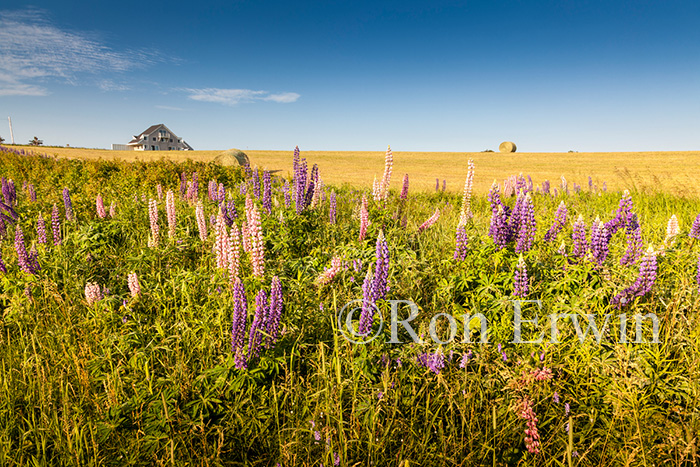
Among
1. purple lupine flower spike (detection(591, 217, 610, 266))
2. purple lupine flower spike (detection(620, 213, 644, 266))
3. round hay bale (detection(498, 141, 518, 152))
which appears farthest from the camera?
round hay bale (detection(498, 141, 518, 152))

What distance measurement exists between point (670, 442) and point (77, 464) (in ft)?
10.5

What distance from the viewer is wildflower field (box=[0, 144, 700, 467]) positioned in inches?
84.7

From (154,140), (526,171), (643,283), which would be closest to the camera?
(643,283)

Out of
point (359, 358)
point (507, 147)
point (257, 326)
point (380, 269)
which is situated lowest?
point (359, 358)

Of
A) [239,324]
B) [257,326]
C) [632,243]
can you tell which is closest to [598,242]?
[632,243]

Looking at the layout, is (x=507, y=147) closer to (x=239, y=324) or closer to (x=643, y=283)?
(x=643, y=283)

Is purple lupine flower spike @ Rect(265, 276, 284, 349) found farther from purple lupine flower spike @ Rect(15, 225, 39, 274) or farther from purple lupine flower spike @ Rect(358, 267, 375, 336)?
purple lupine flower spike @ Rect(15, 225, 39, 274)

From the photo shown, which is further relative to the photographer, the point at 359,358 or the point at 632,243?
the point at 632,243

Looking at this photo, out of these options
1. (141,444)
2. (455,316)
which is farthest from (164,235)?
(455,316)

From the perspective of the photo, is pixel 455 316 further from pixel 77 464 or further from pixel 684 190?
pixel 684 190

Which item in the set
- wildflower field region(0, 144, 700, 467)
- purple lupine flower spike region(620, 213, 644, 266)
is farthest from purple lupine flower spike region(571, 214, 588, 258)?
purple lupine flower spike region(620, 213, 644, 266)

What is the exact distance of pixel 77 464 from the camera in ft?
6.53

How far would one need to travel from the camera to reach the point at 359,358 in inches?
96.3

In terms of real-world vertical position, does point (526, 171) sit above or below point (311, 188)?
above
